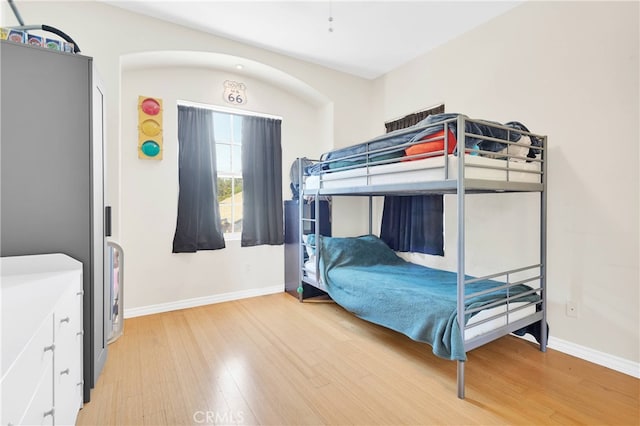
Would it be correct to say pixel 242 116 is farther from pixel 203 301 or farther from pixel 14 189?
pixel 14 189

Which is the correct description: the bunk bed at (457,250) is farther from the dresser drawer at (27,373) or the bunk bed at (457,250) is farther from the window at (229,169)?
the dresser drawer at (27,373)

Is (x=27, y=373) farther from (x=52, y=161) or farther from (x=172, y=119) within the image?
(x=172, y=119)

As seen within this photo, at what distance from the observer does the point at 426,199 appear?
333cm

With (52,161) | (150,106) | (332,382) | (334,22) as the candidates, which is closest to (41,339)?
(52,161)

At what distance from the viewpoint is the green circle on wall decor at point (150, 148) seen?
3098mm

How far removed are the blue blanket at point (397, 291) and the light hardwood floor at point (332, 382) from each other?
275mm

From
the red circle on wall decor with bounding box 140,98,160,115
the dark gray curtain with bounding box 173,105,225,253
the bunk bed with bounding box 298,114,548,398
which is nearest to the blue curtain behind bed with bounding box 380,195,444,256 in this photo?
the bunk bed with bounding box 298,114,548,398

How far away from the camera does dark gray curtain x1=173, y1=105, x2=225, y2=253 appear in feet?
10.8

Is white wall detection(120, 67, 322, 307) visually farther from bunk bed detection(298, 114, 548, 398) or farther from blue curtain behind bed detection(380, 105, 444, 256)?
blue curtain behind bed detection(380, 105, 444, 256)

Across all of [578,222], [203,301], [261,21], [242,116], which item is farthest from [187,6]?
[578,222]

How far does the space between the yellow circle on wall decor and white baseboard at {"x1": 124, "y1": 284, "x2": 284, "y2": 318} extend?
1.76 meters

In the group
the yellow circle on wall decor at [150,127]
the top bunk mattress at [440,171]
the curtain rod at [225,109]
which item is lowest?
the top bunk mattress at [440,171]

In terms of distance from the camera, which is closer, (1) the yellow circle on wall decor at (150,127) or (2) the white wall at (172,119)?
(2) the white wall at (172,119)

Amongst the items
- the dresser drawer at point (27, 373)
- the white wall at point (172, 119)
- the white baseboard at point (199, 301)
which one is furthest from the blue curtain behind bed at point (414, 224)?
the dresser drawer at point (27, 373)
